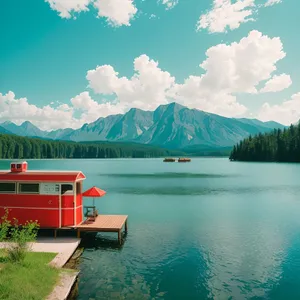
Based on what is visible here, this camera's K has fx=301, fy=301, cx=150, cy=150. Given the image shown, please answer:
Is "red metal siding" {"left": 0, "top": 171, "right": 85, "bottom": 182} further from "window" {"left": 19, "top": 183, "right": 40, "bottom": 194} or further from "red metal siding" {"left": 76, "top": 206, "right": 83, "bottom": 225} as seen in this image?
"red metal siding" {"left": 76, "top": 206, "right": 83, "bottom": 225}

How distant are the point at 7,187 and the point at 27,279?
42.2 feet

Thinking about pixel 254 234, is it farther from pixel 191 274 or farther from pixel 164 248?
pixel 191 274

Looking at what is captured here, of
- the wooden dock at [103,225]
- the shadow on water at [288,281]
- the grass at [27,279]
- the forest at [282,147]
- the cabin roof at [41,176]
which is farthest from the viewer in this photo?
the forest at [282,147]

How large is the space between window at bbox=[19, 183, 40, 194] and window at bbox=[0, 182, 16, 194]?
618 mm

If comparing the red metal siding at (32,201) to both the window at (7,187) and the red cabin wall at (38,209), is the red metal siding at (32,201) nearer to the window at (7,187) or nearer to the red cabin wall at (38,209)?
the red cabin wall at (38,209)

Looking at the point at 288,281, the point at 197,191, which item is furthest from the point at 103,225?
the point at 197,191

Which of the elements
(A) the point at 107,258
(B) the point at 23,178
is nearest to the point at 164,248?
(A) the point at 107,258

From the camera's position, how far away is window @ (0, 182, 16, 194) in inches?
991

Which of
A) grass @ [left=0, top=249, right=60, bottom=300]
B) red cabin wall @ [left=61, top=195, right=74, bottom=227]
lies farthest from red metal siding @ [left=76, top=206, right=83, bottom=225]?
grass @ [left=0, top=249, right=60, bottom=300]

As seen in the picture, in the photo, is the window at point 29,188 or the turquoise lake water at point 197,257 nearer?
the turquoise lake water at point 197,257

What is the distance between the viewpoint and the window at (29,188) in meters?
25.0

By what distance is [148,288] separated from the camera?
17281mm

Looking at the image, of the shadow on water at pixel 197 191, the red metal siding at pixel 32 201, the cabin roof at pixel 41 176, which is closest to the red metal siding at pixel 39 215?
the red metal siding at pixel 32 201

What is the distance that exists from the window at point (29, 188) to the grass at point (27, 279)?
7411mm
